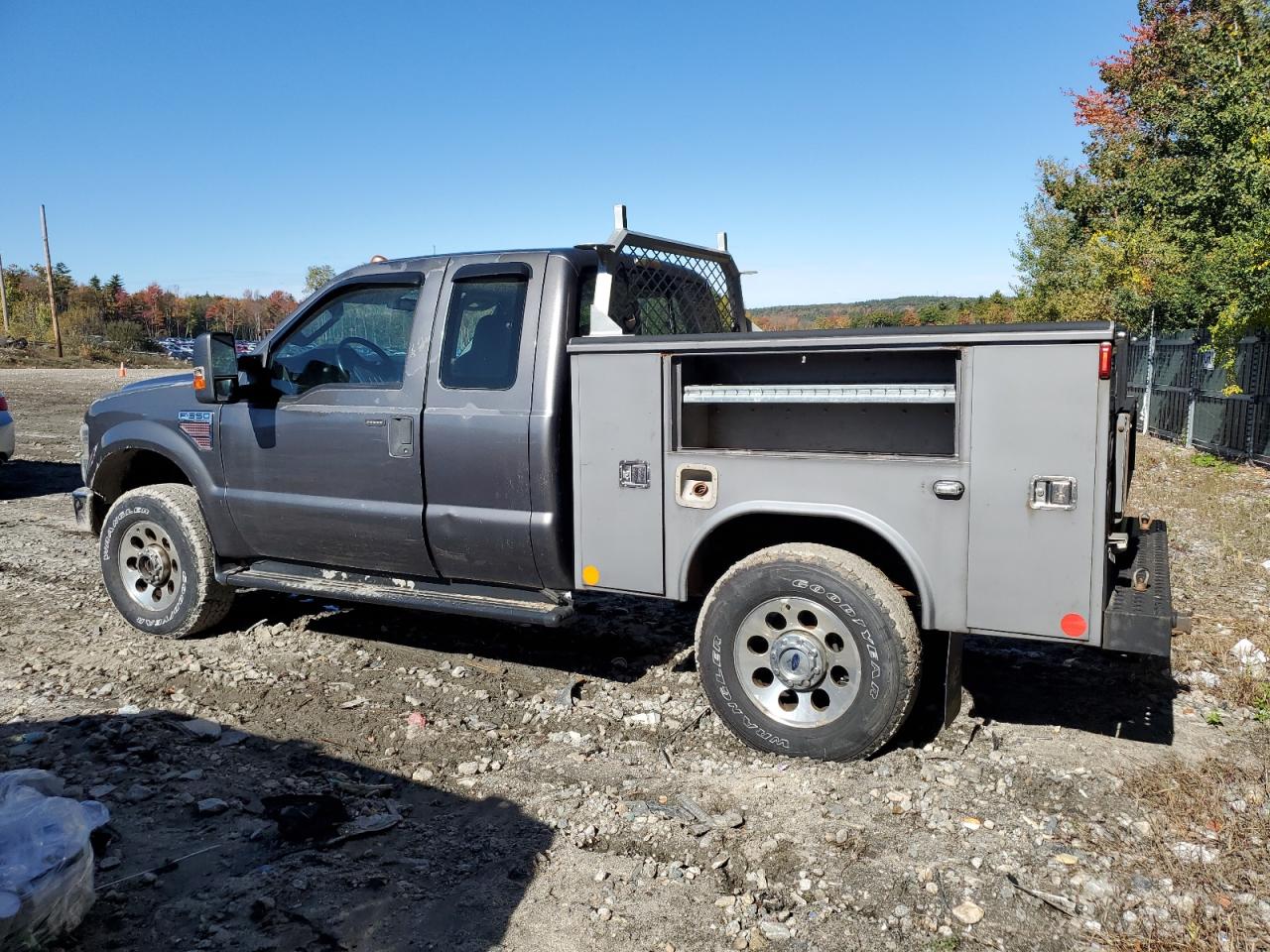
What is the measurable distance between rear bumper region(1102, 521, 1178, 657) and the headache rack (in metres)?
2.16

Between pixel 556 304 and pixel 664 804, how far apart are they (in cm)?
236

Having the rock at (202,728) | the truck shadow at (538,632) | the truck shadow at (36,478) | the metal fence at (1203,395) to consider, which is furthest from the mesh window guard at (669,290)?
the truck shadow at (36,478)

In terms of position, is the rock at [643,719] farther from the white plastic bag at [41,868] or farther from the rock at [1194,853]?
the white plastic bag at [41,868]

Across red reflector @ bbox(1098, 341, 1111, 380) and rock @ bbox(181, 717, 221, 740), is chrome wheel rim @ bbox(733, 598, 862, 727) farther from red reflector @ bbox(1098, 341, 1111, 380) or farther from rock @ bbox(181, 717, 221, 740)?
rock @ bbox(181, 717, 221, 740)

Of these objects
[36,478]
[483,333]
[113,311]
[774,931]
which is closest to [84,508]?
[483,333]

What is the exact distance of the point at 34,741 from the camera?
4.49 m

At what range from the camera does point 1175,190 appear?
15.1 m

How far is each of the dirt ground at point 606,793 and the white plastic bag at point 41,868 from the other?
157 mm

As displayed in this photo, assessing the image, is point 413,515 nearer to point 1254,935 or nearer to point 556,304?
point 556,304

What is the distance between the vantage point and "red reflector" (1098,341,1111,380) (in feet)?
11.4

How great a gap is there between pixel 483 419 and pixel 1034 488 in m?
2.53

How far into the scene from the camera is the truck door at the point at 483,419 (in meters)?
4.75

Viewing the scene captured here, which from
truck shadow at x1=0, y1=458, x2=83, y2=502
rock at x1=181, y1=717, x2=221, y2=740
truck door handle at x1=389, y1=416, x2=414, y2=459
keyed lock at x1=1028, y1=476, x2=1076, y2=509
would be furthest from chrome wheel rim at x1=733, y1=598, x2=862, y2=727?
truck shadow at x1=0, y1=458, x2=83, y2=502

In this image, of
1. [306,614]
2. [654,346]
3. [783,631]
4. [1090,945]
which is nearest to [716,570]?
[783,631]
